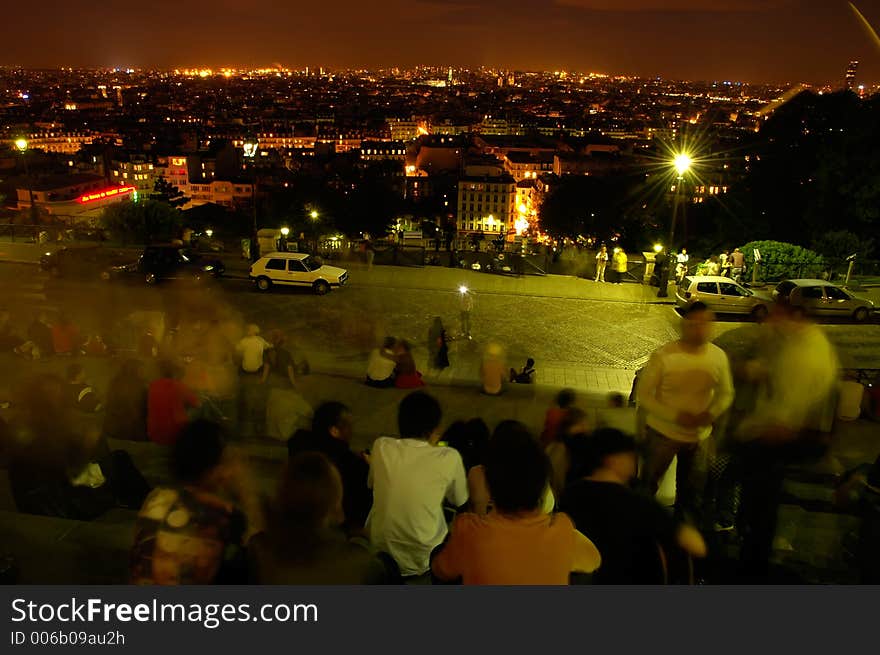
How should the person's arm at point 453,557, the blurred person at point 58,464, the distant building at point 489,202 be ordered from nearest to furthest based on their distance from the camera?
1. the person's arm at point 453,557
2. the blurred person at point 58,464
3. the distant building at point 489,202

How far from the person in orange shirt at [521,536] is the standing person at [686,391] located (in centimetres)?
208

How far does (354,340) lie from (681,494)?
9486 mm

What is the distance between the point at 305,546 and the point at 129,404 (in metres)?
4.19

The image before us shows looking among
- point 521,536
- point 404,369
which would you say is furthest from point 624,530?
point 404,369

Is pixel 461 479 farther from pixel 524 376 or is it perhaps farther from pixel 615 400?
pixel 524 376

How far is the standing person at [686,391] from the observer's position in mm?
4840

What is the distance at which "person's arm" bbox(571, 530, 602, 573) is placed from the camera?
9.93 feet

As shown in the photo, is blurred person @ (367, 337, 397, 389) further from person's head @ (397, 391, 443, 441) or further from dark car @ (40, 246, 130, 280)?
dark car @ (40, 246, 130, 280)

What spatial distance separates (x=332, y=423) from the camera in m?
4.86

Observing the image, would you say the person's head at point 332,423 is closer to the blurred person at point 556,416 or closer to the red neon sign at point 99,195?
the blurred person at point 556,416

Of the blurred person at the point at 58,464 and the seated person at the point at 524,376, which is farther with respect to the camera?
the seated person at the point at 524,376

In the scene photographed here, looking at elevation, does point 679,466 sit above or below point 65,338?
above

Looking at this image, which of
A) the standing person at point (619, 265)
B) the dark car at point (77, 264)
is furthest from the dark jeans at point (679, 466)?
the dark car at point (77, 264)

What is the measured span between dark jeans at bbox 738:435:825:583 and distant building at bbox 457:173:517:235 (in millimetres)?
111809
